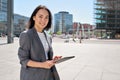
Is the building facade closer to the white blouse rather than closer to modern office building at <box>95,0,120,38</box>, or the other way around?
modern office building at <box>95,0,120,38</box>

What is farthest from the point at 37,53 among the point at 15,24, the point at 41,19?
the point at 15,24

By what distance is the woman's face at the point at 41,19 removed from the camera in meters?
3.24

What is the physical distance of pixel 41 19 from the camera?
3238mm

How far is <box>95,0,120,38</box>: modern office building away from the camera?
12494 centimetres

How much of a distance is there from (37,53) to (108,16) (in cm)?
12496

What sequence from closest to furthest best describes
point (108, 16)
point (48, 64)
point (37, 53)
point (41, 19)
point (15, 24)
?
point (48, 64) → point (37, 53) → point (41, 19) → point (108, 16) → point (15, 24)

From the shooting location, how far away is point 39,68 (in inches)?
122

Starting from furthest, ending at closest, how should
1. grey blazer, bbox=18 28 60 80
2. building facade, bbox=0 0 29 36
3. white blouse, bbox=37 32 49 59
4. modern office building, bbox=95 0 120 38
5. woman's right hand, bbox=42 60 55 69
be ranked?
modern office building, bbox=95 0 120 38 < building facade, bbox=0 0 29 36 < white blouse, bbox=37 32 49 59 < grey blazer, bbox=18 28 60 80 < woman's right hand, bbox=42 60 55 69

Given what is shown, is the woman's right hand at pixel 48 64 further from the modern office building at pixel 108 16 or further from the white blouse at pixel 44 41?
the modern office building at pixel 108 16

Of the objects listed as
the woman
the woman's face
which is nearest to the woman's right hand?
the woman

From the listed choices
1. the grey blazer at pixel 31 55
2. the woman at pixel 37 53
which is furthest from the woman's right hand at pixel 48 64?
the grey blazer at pixel 31 55

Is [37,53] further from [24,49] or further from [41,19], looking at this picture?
[41,19]

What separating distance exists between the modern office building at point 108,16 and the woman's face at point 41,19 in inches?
4826

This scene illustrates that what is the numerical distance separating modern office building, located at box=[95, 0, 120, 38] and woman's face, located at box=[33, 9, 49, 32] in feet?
402
